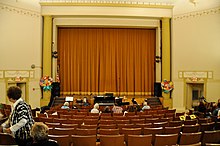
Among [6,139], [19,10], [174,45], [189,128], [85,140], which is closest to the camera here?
[6,139]

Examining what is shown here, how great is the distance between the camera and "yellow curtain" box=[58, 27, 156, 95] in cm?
2086

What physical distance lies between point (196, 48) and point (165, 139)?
1328cm

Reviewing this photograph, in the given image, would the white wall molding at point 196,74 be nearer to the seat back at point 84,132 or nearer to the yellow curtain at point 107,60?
the yellow curtain at point 107,60

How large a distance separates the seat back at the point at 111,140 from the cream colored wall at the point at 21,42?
1125 centimetres

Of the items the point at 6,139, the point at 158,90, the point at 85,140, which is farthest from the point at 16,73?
the point at 6,139

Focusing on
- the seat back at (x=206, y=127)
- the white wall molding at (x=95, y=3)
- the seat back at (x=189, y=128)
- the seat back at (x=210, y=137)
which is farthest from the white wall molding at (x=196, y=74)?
the seat back at (x=210, y=137)

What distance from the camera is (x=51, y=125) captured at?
7.17 metres

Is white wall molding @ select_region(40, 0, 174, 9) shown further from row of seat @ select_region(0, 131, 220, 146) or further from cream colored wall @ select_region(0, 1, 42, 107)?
row of seat @ select_region(0, 131, 220, 146)

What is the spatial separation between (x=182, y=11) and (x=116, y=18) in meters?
4.71

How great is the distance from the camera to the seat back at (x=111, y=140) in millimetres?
5488

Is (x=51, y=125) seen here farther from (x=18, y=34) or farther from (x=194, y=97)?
(x=194, y=97)

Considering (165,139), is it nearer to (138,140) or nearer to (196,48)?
(138,140)

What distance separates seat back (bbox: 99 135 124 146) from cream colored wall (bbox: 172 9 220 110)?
501 inches

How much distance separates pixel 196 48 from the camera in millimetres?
17578
